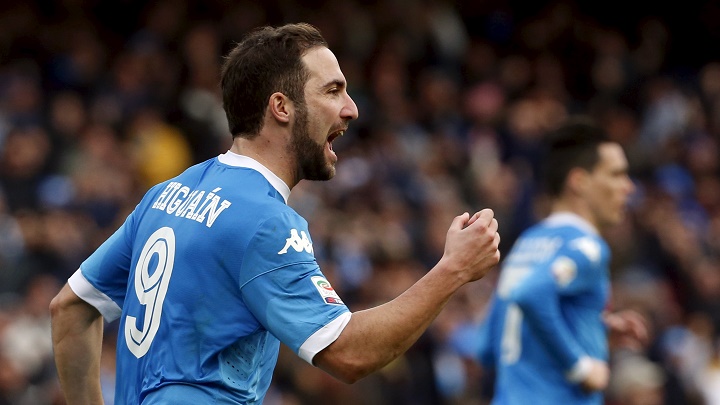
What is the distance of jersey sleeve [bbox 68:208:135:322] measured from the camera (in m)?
4.30

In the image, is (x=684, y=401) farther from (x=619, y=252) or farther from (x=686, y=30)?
(x=686, y=30)

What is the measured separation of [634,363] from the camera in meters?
11.0

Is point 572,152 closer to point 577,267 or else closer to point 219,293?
point 577,267

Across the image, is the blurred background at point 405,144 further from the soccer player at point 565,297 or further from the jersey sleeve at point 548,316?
the jersey sleeve at point 548,316

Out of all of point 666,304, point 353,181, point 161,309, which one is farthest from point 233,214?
point 666,304

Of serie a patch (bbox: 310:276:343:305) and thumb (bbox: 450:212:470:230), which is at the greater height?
thumb (bbox: 450:212:470:230)

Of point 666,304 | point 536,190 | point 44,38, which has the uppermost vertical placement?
point 44,38

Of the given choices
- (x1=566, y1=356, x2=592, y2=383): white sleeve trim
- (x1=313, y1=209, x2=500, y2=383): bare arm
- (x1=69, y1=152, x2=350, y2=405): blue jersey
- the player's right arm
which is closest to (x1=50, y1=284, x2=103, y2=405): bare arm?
the player's right arm

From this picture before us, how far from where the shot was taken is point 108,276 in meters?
4.32

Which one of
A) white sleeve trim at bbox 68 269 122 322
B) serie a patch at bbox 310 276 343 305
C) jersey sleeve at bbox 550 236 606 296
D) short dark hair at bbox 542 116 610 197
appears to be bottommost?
jersey sleeve at bbox 550 236 606 296

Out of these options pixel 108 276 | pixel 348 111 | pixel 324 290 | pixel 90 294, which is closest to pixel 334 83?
pixel 348 111

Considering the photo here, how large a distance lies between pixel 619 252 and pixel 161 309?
10885 millimetres

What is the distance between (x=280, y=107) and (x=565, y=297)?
3.24m

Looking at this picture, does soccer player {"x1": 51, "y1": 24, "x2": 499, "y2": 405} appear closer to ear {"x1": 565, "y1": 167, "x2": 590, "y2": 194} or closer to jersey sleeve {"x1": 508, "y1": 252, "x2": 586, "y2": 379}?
jersey sleeve {"x1": 508, "y1": 252, "x2": 586, "y2": 379}
